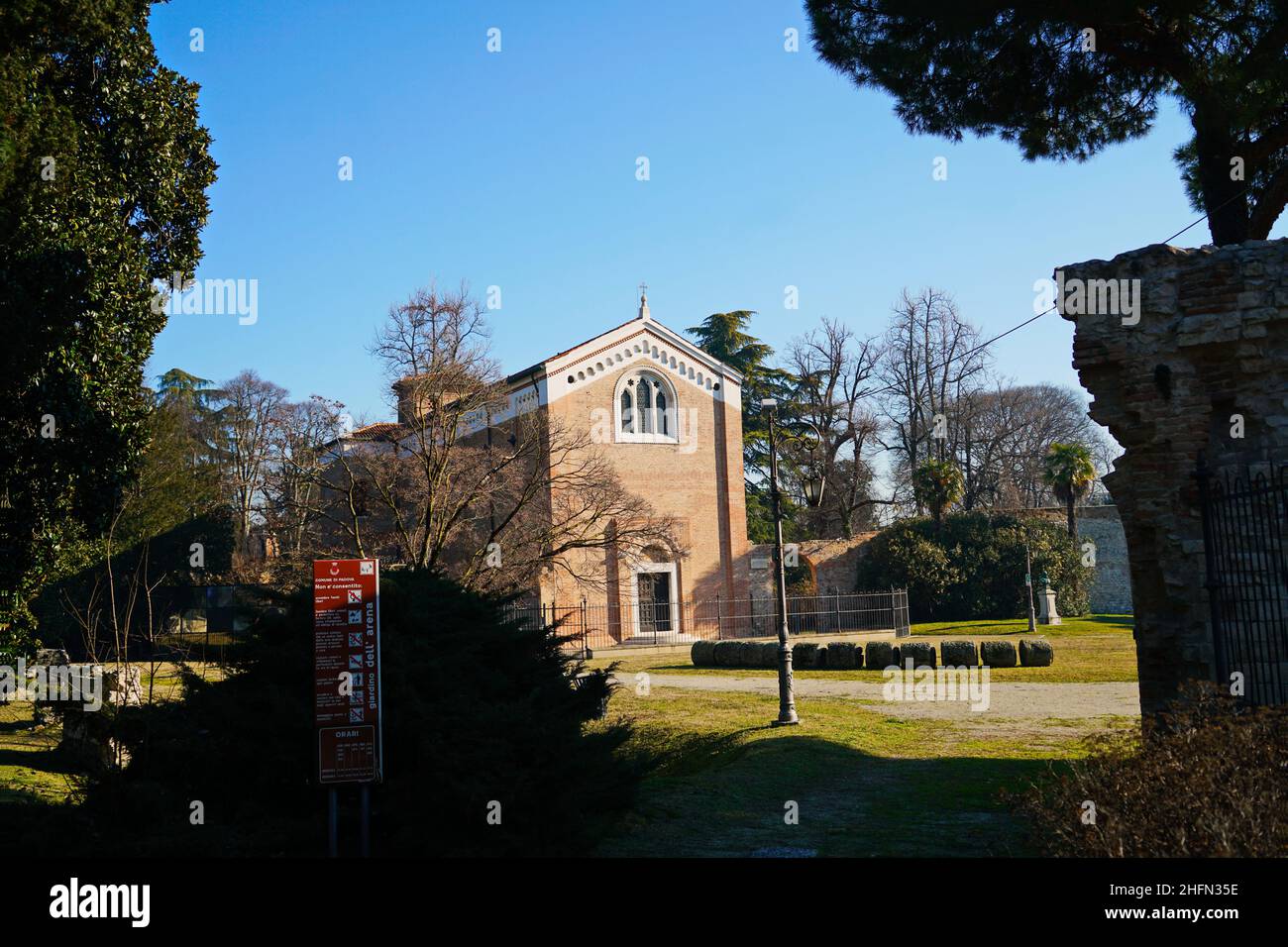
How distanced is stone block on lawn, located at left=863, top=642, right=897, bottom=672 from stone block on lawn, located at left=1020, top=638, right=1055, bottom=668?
287 centimetres

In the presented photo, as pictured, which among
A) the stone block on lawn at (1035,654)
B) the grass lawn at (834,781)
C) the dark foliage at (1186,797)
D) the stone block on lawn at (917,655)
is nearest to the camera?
the dark foliage at (1186,797)

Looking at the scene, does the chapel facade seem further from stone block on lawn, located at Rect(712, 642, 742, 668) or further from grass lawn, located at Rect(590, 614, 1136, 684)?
stone block on lawn, located at Rect(712, 642, 742, 668)

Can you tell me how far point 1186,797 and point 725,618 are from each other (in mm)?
31296

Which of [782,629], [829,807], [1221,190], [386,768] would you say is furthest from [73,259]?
[1221,190]

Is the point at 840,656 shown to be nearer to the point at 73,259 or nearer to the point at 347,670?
the point at 73,259

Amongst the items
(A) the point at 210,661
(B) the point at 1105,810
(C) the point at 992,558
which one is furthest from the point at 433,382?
(C) the point at 992,558

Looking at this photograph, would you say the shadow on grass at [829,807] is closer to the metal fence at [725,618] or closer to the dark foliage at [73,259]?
the dark foliage at [73,259]

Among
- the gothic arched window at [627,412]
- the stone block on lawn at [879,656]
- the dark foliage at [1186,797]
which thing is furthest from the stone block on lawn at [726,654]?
the dark foliage at [1186,797]


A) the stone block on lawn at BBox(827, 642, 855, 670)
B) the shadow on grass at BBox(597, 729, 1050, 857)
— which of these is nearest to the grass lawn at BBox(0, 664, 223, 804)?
the shadow on grass at BBox(597, 729, 1050, 857)

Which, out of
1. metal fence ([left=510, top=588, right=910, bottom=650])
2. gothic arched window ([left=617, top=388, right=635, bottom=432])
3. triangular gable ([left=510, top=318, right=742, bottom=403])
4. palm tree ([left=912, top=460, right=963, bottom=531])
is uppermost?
triangular gable ([left=510, top=318, right=742, bottom=403])

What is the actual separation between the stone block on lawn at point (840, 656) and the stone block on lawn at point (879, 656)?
36 cm

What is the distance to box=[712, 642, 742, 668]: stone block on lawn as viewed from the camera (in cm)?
2666

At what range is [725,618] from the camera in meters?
36.7

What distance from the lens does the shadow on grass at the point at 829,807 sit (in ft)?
24.9
